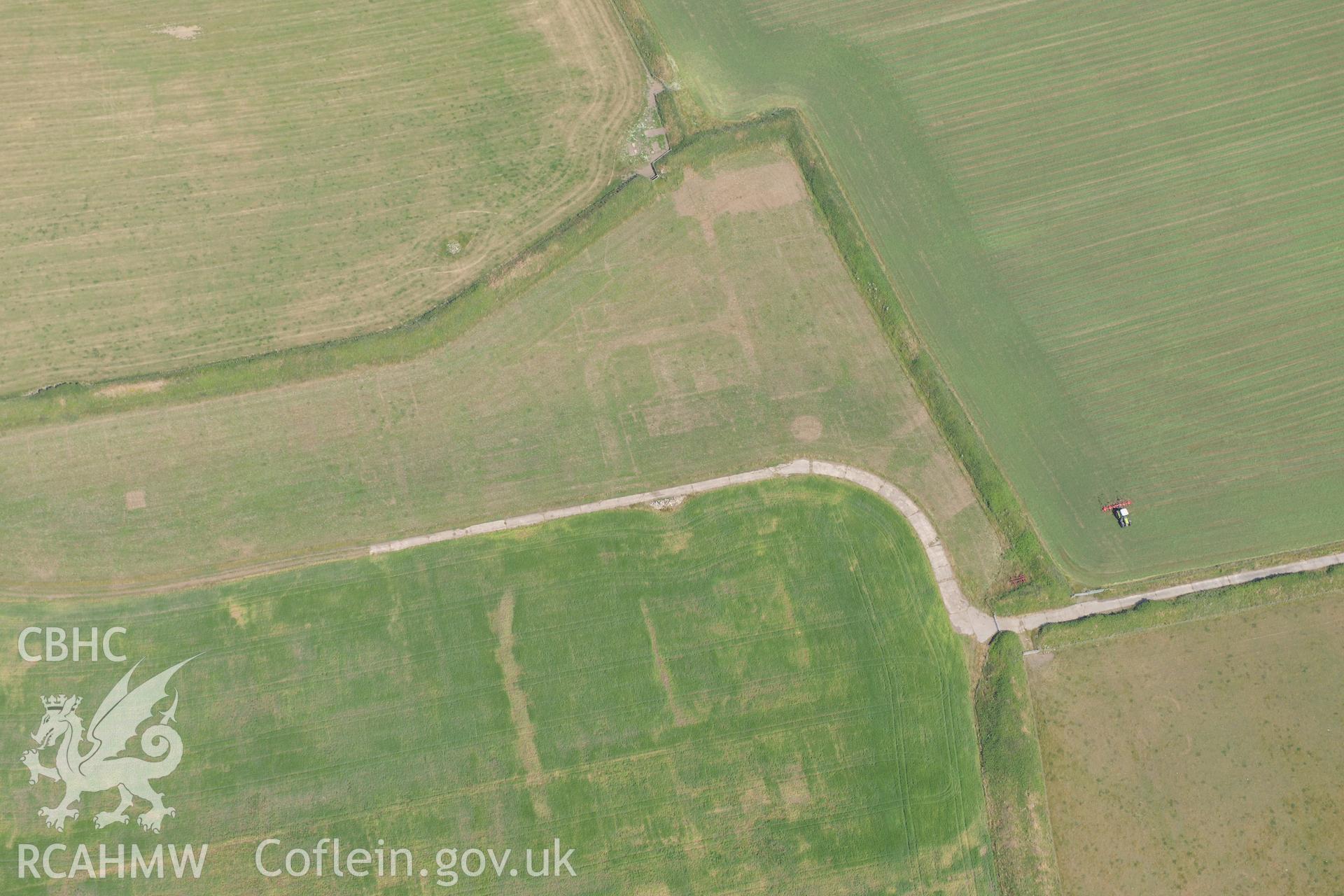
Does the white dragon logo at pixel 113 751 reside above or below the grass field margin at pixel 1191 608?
above

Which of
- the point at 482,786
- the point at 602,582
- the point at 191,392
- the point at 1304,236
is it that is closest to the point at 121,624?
the point at 191,392

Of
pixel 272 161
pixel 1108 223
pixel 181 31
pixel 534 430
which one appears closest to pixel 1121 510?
pixel 1108 223

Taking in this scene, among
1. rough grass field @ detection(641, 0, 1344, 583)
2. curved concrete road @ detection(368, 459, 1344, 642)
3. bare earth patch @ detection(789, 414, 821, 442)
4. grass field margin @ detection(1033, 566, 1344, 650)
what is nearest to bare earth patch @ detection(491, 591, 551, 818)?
curved concrete road @ detection(368, 459, 1344, 642)

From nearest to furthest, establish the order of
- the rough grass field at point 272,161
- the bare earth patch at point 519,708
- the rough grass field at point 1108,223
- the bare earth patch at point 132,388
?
1. the bare earth patch at point 519,708
2. the rough grass field at point 1108,223
3. the bare earth patch at point 132,388
4. the rough grass field at point 272,161

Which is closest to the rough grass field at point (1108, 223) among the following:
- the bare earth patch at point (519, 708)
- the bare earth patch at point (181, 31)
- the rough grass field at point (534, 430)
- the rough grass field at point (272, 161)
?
the rough grass field at point (534, 430)

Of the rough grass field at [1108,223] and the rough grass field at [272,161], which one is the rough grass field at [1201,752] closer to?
the rough grass field at [1108,223]

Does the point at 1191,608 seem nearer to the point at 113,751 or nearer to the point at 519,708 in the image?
the point at 519,708

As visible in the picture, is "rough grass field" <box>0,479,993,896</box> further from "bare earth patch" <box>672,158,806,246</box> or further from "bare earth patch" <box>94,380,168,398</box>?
"bare earth patch" <box>672,158,806,246</box>
